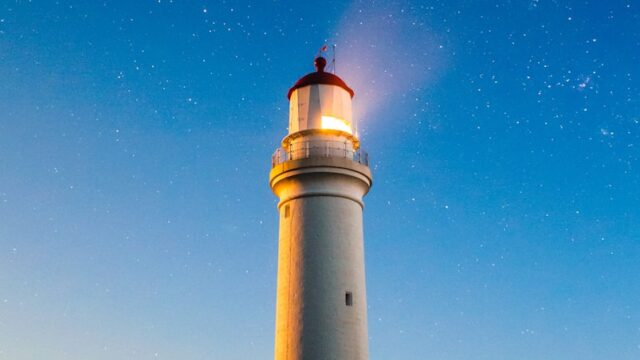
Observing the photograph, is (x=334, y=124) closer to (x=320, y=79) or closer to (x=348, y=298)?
(x=320, y=79)

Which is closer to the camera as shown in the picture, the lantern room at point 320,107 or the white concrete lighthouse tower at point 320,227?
the white concrete lighthouse tower at point 320,227

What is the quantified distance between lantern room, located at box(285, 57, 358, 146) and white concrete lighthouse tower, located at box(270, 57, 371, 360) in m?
0.03

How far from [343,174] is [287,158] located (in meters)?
1.93

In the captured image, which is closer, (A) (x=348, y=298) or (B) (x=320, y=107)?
(A) (x=348, y=298)

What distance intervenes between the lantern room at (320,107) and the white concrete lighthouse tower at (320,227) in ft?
0.10

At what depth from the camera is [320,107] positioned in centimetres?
2119

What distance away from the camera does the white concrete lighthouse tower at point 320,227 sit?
61.8 feet

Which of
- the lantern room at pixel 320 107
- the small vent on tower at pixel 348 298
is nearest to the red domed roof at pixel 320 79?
the lantern room at pixel 320 107

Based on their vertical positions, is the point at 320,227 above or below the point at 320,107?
below

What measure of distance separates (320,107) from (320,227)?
→ 3.82 meters

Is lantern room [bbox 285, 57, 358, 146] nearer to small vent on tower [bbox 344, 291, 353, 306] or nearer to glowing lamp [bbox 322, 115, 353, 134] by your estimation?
glowing lamp [bbox 322, 115, 353, 134]

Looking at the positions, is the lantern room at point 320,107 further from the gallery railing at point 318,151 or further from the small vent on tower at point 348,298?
the small vent on tower at point 348,298

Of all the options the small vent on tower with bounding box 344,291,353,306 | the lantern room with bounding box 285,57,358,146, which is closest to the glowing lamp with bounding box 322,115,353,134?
the lantern room with bounding box 285,57,358,146

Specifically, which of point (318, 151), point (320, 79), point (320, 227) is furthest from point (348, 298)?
point (320, 79)
